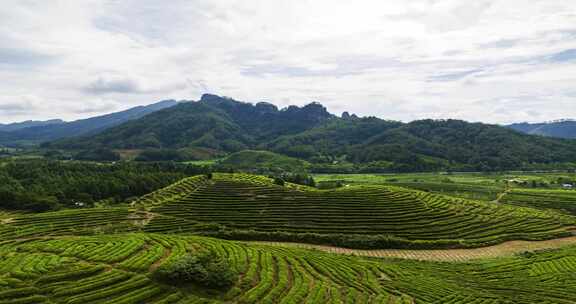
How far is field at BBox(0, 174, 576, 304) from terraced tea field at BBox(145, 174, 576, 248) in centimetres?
29

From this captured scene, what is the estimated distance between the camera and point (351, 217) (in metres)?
84.9

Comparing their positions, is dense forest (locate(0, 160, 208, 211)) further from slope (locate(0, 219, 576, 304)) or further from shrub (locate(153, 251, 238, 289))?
shrub (locate(153, 251, 238, 289))

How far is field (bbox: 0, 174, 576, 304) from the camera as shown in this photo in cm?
4094

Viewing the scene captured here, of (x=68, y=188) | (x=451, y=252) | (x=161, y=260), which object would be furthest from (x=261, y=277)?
(x=68, y=188)

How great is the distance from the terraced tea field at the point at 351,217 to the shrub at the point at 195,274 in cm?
3472

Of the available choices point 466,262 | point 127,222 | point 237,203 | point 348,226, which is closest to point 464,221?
point 466,262

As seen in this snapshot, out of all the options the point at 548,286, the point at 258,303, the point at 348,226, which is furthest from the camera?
the point at 348,226

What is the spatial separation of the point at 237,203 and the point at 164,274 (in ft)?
167

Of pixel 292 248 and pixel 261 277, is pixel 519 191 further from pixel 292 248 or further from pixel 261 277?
pixel 261 277

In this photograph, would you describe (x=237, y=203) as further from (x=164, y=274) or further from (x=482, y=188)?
(x=482, y=188)

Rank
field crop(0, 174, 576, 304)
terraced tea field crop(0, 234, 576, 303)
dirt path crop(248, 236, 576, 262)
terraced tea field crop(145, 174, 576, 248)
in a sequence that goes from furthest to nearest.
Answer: terraced tea field crop(145, 174, 576, 248) → dirt path crop(248, 236, 576, 262) → field crop(0, 174, 576, 304) → terraced tea field crop(0, 234, 576, 303)

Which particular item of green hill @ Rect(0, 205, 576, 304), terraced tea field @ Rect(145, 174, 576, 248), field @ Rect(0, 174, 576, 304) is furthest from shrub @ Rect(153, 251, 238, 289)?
terraced tea field @ Rect(145, 174, 576, 248)

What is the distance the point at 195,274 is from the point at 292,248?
85.6 feet

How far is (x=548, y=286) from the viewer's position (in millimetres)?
49250
